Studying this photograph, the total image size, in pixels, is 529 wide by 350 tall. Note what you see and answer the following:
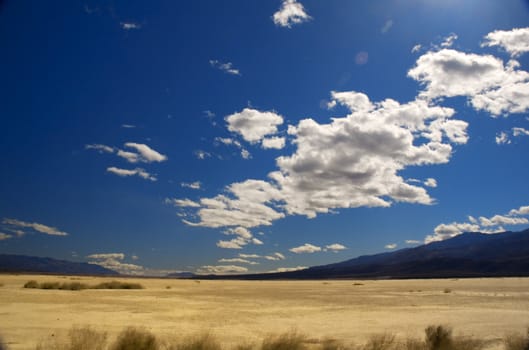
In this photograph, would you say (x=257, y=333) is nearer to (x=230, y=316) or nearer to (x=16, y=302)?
(x=230, y=316)

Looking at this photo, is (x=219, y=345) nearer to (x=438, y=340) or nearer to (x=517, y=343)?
(x=438, y=340)

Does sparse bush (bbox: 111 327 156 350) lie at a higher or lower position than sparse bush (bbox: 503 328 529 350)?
higher

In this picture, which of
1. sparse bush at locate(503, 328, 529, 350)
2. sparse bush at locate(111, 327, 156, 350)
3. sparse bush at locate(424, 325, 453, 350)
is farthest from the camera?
sparse bush at locate(424, 325, 453, 350)

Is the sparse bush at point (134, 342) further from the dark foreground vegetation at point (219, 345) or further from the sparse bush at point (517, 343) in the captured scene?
the sparse bush at point (517, 343)

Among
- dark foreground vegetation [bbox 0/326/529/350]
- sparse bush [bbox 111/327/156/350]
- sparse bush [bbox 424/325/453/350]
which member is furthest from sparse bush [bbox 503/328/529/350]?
A: sparse bush [bbox 111/327/156/350]

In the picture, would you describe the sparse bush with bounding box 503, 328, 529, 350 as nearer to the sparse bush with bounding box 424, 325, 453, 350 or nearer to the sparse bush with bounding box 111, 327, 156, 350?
the sparse bush with bounding box 424, 325, 453, 350

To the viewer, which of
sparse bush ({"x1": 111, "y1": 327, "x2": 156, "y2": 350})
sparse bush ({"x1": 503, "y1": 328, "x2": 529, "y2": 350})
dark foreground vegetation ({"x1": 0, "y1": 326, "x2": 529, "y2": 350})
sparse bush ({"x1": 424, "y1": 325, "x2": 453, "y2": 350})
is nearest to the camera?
dark foreground vegetation ({"x1": 0, "y1": 326, "x2": 529, "y2": 350})

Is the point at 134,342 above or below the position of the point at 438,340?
above

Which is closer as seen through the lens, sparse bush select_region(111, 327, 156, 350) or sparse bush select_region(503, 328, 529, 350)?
sparse bush select_region(111, 327, 156, 350)

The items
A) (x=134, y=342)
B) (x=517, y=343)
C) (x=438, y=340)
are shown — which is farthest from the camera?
(x=438, y=340)

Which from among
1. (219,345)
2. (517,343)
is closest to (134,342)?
(219,345)

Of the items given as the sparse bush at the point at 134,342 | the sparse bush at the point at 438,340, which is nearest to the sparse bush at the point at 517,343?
the sparse bush at the point at 438,340

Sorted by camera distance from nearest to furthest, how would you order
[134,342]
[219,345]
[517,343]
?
[134,342] < [219,345] < [517,343]

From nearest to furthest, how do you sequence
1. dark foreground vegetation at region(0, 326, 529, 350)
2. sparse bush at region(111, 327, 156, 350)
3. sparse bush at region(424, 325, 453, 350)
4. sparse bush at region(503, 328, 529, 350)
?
dark foreground vegetation at region(0, 326, 529, 350) < sparse bush at region(111, 327, 156, 350) < sparse bush at region(503, 328, 529, 350) < sparse bush at region(424, 325, 453, 350)
